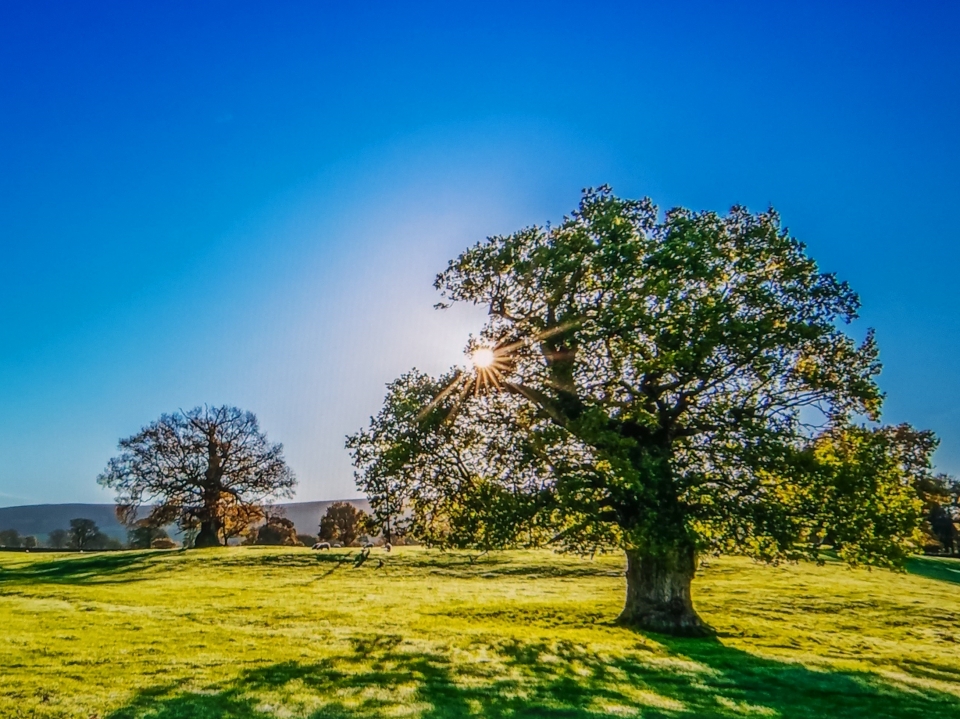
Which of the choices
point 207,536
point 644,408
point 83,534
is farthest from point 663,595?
point 83,534

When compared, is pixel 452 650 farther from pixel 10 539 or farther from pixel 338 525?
pixel 10 539

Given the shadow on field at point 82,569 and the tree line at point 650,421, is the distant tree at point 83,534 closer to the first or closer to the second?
the shadow on field at point 82,569

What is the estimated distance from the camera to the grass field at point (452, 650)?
43.8ft

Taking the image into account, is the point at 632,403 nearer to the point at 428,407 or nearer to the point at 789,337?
the point at 789,337

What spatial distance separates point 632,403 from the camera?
974 inches

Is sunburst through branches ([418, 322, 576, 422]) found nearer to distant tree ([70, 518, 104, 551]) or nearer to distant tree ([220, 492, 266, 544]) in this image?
distant tree ([220, 492, 266, 544])

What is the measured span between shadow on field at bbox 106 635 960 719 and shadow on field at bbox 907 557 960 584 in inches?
1615

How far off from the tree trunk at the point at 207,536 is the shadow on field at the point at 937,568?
69.3 metres

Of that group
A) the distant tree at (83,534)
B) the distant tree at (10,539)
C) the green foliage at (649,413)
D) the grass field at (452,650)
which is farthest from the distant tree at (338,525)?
the distant tree at (10,539)

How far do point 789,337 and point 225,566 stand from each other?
4487 cm

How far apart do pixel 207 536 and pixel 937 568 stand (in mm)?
76238

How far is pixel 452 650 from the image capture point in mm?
20172

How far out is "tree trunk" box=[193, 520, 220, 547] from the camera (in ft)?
236

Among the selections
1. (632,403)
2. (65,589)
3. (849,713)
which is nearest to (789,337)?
(632,403)
